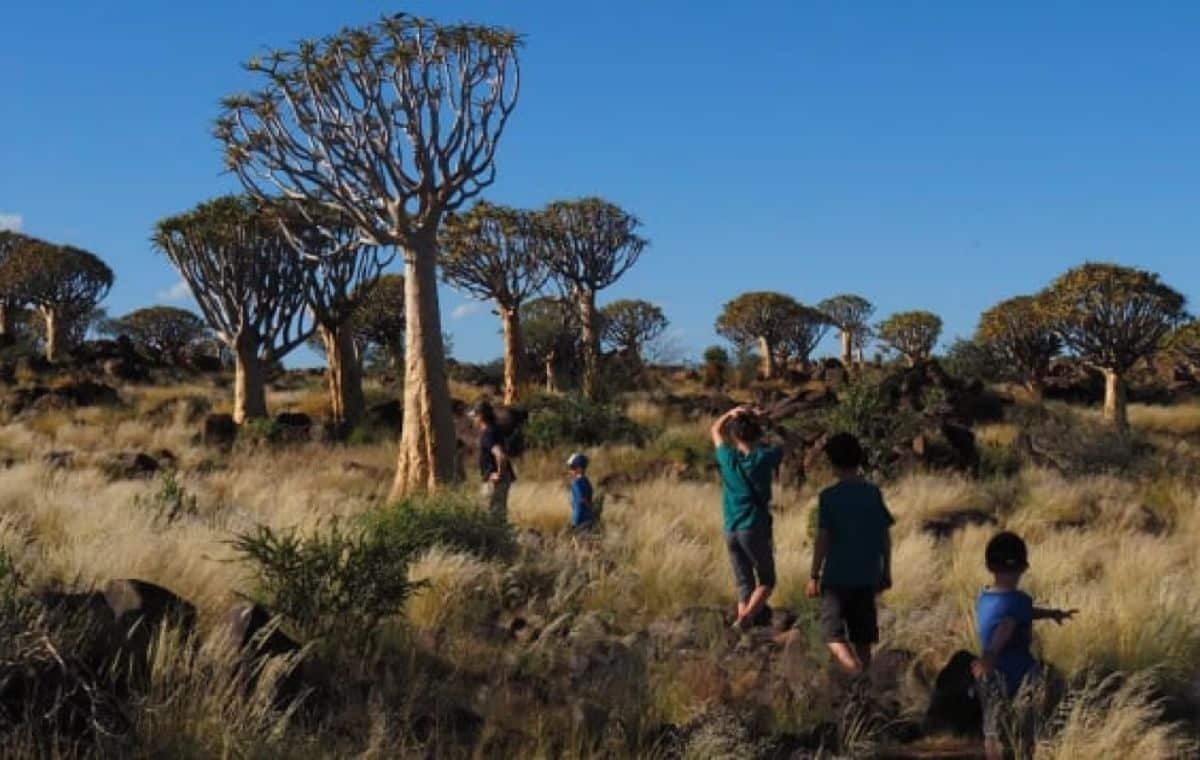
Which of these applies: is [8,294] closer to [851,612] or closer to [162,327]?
[162,327]

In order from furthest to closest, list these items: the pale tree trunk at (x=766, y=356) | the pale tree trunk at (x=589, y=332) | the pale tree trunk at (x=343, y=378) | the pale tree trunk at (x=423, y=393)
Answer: the pale tree trunk at (x=766, y=356) < the pale tree trunk at (x=589, y=332) < the pale tree trunk at (x=343, y=378) < the pale tree trunk at (x=423, y=393)

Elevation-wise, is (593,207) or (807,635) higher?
(593,207)

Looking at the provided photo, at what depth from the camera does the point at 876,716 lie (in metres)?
5.26

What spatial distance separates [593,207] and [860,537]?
24629 millimetres

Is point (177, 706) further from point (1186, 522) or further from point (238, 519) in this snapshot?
point (1186, 522)

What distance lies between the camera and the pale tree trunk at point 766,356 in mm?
40034

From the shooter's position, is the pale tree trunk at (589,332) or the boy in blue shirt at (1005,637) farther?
the pale tree trunk at (589,332)

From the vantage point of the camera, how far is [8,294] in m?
37.9

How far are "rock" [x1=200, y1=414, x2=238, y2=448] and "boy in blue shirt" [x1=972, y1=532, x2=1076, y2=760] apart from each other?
16.5m

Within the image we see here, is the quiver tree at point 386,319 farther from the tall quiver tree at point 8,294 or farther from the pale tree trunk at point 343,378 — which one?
the pale tree trunk at point 343,378

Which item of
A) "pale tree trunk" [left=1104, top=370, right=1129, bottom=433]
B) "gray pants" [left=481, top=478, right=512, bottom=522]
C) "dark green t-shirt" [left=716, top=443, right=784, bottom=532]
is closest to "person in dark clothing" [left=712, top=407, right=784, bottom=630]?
"dark green t-shirt" [left=716, top=443, right=784, bottom=532]

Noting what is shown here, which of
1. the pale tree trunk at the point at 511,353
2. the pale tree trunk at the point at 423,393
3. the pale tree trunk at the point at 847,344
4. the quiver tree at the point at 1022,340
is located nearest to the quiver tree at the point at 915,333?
the pale tree trunk at the point at 847,344

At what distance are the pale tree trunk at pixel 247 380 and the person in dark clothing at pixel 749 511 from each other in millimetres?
16269

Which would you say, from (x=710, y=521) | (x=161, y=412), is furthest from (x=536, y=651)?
(x=161, y=412)
